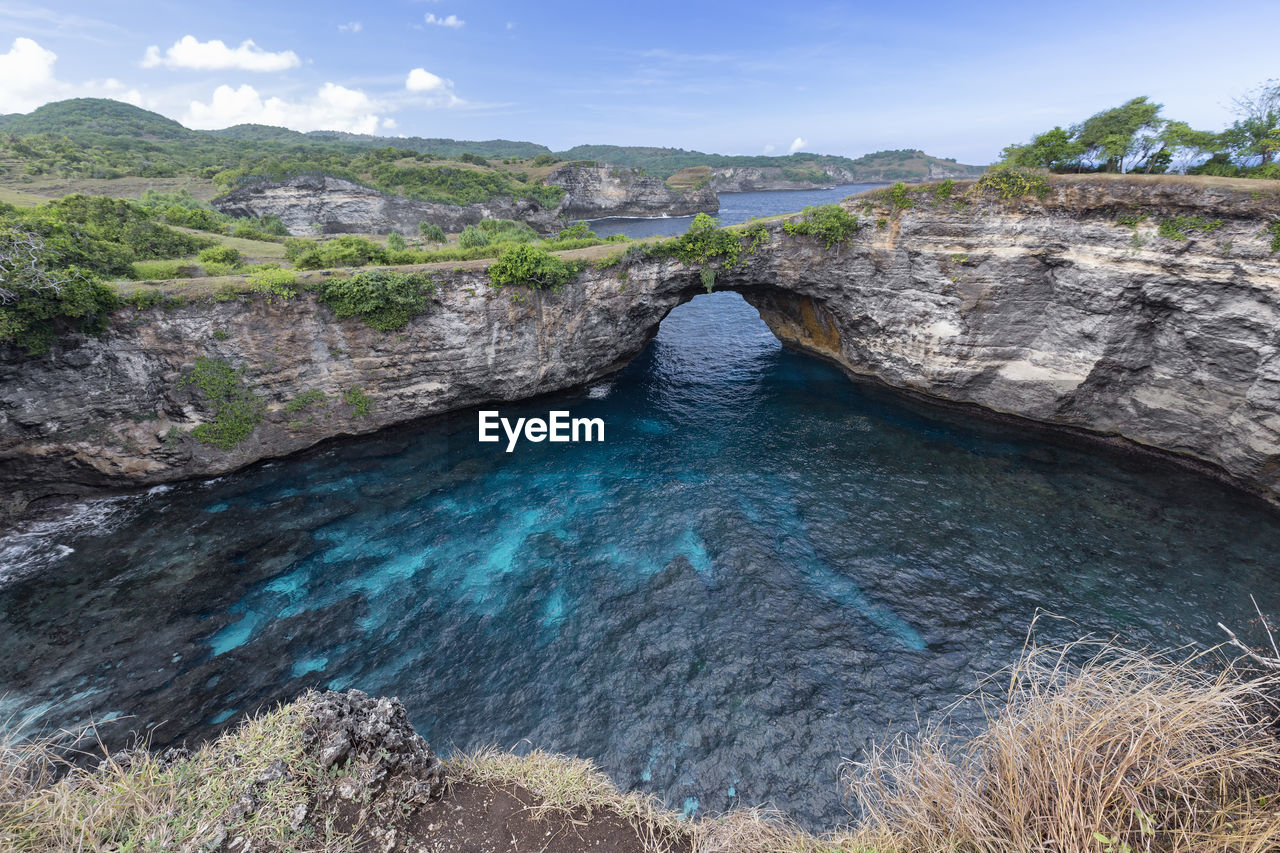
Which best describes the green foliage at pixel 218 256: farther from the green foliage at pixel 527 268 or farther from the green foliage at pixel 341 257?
Result: the green foliage at pixel 527 268

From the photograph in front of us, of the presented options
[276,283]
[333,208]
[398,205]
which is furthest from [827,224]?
[333,208]

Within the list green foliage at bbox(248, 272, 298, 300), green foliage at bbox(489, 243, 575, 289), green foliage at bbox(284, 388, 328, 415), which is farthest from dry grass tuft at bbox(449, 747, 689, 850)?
green foliage at bbox(248, 272, 298, 300)

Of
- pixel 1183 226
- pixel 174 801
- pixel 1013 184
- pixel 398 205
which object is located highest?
pixel 398 205

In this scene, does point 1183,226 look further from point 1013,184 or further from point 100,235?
point 100,235

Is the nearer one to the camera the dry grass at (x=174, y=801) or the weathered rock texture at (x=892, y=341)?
the dry grass at (x=174, y=801)

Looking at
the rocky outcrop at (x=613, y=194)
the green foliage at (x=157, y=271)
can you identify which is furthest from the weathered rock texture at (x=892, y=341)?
the rocky outcrop at (x=613, y=194)

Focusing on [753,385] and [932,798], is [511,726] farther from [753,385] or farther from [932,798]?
[753,385]

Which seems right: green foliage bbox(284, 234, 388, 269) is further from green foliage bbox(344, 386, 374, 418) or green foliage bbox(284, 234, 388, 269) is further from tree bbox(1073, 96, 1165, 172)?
tree bbox(1073, 96, 1165, 172)

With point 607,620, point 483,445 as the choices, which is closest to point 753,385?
point 483,445
